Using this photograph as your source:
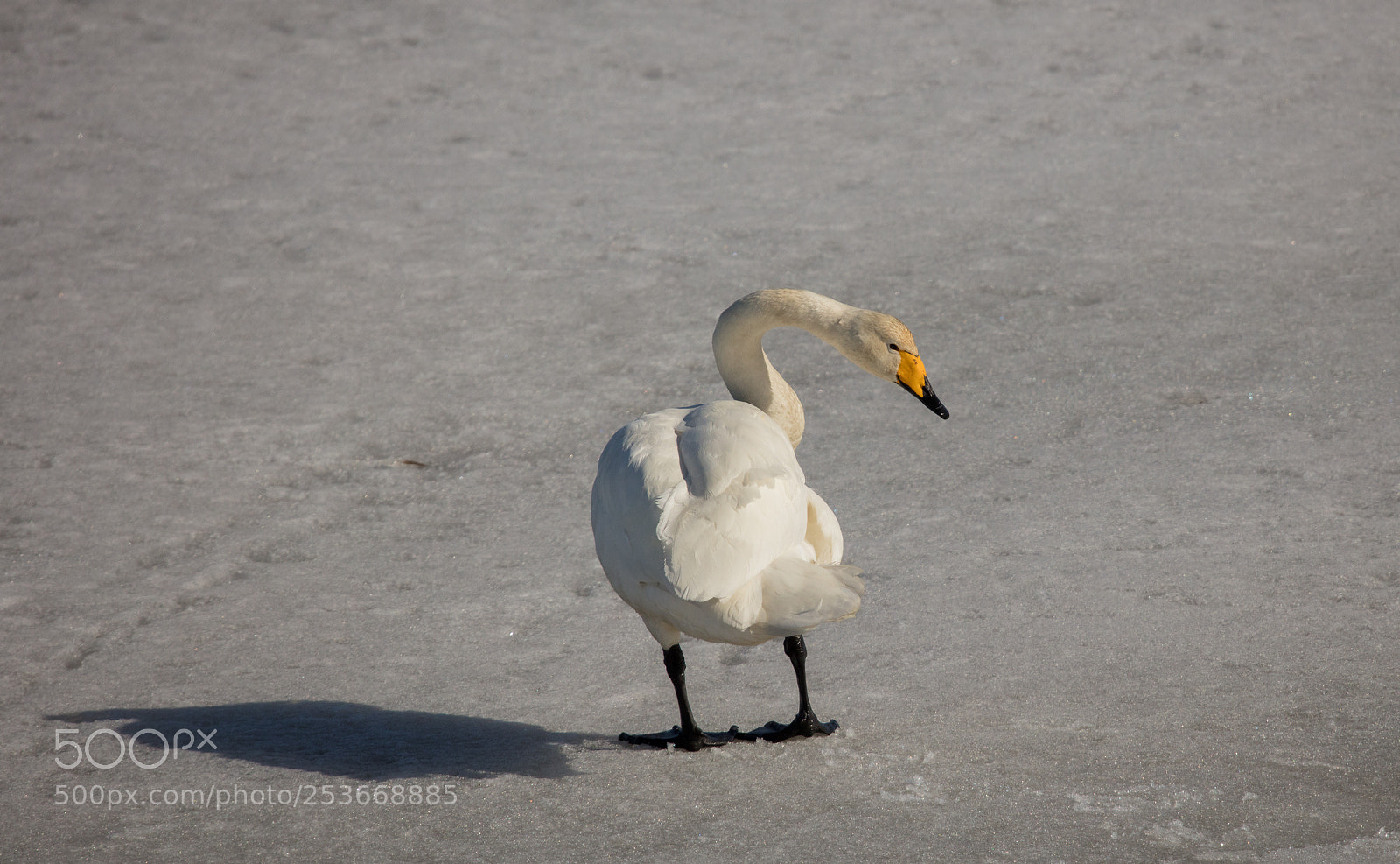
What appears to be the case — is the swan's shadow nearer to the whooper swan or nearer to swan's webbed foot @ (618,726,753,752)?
swan's webbed foot @ (618,726,753,752)

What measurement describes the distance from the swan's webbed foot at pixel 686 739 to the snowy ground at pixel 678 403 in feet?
0.15

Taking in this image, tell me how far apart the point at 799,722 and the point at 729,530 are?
635mm

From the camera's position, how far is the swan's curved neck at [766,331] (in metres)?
3.41

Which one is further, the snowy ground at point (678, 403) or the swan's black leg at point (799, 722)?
the swan's black leg at point (799, 722)

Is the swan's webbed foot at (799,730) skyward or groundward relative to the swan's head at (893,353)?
groundward

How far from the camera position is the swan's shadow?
9.51 ft

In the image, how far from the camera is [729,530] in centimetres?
262

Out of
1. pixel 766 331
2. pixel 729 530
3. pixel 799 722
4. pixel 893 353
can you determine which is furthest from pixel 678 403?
pixel 729 530

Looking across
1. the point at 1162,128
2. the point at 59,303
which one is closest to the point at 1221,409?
the point at 1162,128

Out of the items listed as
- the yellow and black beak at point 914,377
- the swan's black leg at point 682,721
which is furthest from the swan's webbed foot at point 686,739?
the yellow and black beak at point 914,377

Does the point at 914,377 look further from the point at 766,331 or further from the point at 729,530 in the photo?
the point at 729,530

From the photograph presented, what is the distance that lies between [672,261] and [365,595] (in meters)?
2.70

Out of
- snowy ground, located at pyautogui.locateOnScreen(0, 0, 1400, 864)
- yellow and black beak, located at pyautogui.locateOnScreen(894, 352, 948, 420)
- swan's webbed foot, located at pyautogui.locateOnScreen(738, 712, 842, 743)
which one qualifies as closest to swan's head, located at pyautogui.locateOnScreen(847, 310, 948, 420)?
yellow and black beak, located at pyautogui.locateOnScreen(894, 352, 948, 420)

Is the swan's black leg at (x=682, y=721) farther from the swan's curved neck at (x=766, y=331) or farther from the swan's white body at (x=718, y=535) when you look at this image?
A: the swan's curved neck at (x=766, y=331)
